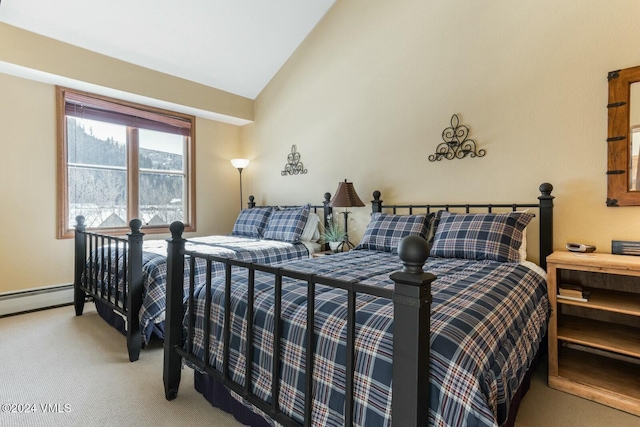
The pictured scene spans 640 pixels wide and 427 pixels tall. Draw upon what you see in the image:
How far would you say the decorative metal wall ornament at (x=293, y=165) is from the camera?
4.07 m

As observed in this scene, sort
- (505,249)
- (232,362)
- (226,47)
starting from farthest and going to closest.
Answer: (226,47)
(505,249)
(232,362)

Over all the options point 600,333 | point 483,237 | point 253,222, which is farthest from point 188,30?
point 600,333

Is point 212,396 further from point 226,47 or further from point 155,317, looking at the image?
point 226,47

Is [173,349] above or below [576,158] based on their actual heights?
below

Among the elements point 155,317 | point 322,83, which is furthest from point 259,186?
point 155,317

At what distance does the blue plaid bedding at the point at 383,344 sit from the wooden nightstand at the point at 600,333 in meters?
0.30

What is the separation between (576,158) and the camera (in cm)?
227

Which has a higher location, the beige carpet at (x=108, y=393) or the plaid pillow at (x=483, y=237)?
the plaid pillow at (x=483, y=237)

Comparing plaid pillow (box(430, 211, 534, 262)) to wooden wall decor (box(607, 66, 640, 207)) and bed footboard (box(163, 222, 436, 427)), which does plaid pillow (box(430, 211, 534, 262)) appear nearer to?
wooden wall decor (box(607, 66, 640, 207))

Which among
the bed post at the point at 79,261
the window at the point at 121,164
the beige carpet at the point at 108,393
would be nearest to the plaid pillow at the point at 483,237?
the beige carpet at the point at 108,393

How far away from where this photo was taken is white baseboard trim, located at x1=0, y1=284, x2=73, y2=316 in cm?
305

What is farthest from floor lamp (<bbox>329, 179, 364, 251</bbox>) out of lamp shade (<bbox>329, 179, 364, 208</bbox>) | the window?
the window

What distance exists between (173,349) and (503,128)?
108 inches

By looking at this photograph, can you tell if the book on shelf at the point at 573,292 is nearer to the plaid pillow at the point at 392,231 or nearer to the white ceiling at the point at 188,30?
the plaid pillow at the point at 392,231
